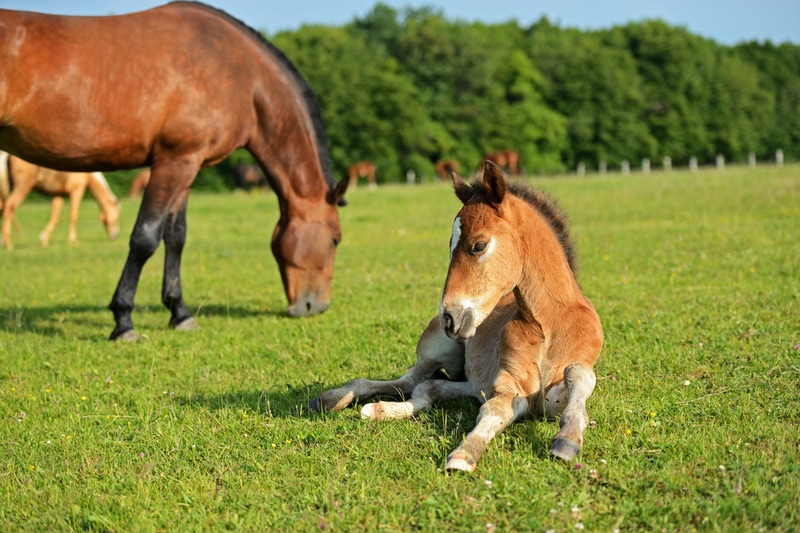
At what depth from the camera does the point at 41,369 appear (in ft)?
23.9

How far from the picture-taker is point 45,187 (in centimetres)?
2027

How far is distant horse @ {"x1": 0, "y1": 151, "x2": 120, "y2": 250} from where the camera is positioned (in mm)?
19281

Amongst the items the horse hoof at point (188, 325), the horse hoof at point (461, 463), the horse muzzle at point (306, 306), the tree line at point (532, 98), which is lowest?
the horse hoof at point (188, 325)

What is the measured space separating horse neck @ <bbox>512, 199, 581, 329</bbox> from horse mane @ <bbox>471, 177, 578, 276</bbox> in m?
0.19

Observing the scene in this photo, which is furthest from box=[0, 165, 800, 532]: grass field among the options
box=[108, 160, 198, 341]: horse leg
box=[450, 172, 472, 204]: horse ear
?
box=[450, 172, 472, 204]: horse ear

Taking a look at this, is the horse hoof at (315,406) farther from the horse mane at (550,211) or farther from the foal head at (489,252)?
the horse mane at (550,211)

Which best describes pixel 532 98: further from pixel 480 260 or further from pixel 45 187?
pixel 480 260

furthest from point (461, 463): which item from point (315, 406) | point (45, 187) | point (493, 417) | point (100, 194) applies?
point (100, 194)

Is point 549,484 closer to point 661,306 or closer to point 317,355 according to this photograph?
point 317,355

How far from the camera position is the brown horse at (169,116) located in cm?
783

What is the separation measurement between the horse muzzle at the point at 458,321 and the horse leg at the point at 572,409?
0.72 metres

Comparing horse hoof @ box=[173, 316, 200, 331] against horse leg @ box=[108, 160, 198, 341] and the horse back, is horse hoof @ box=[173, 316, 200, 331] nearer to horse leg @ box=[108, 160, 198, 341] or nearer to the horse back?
horse leg @ box=[108, 160, 198, 341]

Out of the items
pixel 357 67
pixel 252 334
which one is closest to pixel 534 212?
pixel 252 334

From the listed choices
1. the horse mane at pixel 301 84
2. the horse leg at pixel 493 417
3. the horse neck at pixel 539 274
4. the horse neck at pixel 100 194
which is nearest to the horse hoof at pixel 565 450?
the horse leg at pixel 493 417
